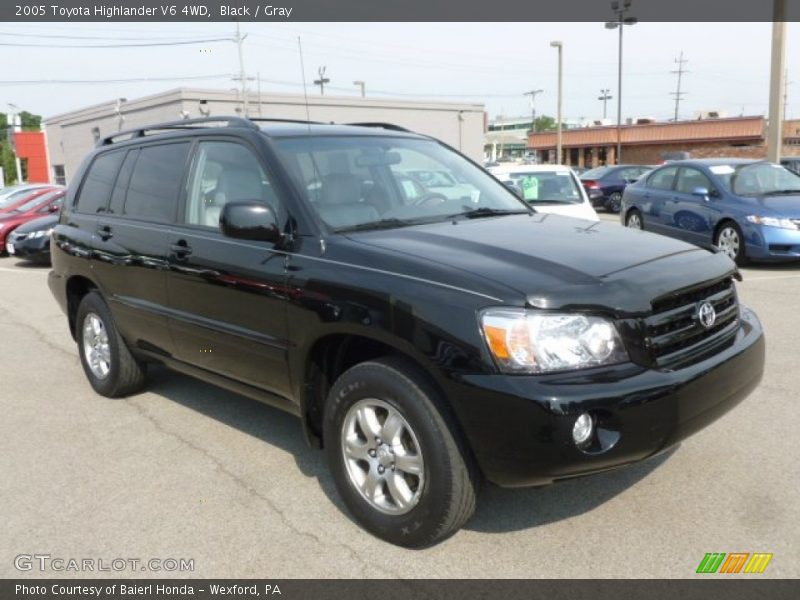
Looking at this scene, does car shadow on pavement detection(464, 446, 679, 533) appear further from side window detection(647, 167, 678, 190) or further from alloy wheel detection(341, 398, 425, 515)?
side window detection(647, 167, 678, 190)

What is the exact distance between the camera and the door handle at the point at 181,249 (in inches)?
165

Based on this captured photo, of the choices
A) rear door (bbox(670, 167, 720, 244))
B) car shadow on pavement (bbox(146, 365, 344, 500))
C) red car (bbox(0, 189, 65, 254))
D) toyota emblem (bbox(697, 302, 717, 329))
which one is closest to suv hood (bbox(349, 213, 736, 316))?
toyota emblem (bbox(697, 302, 717, 329))

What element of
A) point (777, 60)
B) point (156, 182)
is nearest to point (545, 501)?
point (156, 182)

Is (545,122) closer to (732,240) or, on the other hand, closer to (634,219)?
(634,219)

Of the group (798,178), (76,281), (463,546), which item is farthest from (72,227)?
(798,178)

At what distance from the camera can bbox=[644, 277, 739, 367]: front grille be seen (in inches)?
116

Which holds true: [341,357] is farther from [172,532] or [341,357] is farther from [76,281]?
[76,281]

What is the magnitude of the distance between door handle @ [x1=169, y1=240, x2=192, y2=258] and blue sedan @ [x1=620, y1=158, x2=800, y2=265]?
823cm

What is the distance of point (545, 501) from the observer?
11.7 ft

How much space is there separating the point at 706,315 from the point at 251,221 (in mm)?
2099

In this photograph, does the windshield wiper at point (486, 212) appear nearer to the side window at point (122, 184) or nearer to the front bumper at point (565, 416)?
Answer: the front bumper at point (565, 416)

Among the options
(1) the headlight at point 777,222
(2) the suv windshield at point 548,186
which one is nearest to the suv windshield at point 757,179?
(1) the headlight at point 777,222

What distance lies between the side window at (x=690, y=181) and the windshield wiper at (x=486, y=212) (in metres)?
7.81

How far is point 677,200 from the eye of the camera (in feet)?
37.7
